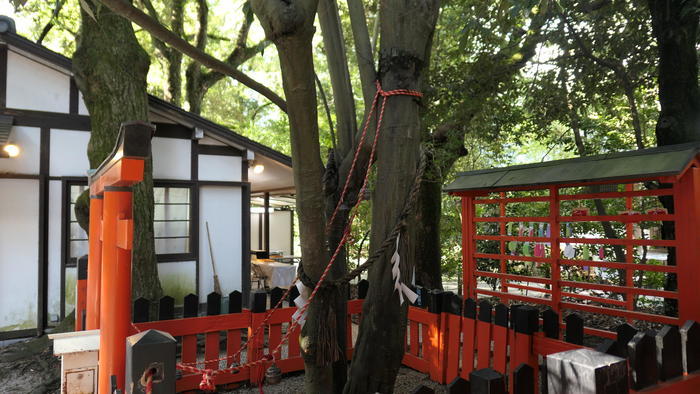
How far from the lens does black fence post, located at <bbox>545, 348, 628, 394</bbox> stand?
1.38 metres

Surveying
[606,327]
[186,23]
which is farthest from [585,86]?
[186,23]

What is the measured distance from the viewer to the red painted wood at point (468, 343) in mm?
4590

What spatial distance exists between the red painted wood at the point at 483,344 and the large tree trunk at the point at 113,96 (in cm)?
528

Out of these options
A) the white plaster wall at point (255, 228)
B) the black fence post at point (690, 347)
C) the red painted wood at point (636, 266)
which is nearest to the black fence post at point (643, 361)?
the black fence post at point (690, 347)

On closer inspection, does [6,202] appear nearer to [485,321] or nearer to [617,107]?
[485,321]

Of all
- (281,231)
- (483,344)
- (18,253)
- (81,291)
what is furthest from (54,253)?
(281,231)

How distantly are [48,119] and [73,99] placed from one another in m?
0.55

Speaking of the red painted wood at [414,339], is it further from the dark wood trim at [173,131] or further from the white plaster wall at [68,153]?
the white plaster wall at [68,153]

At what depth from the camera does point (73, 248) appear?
320 inches

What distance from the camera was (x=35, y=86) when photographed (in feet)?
25.8

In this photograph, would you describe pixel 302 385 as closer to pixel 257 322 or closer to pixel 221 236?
pixel 257 322

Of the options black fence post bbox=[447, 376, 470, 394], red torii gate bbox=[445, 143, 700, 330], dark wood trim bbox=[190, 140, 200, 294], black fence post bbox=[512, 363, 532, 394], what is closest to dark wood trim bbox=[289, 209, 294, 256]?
dark wood trim bbox=[190, 140, 200, 294]

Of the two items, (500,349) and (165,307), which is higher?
(165,307)

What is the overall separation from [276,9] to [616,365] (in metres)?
1.91
